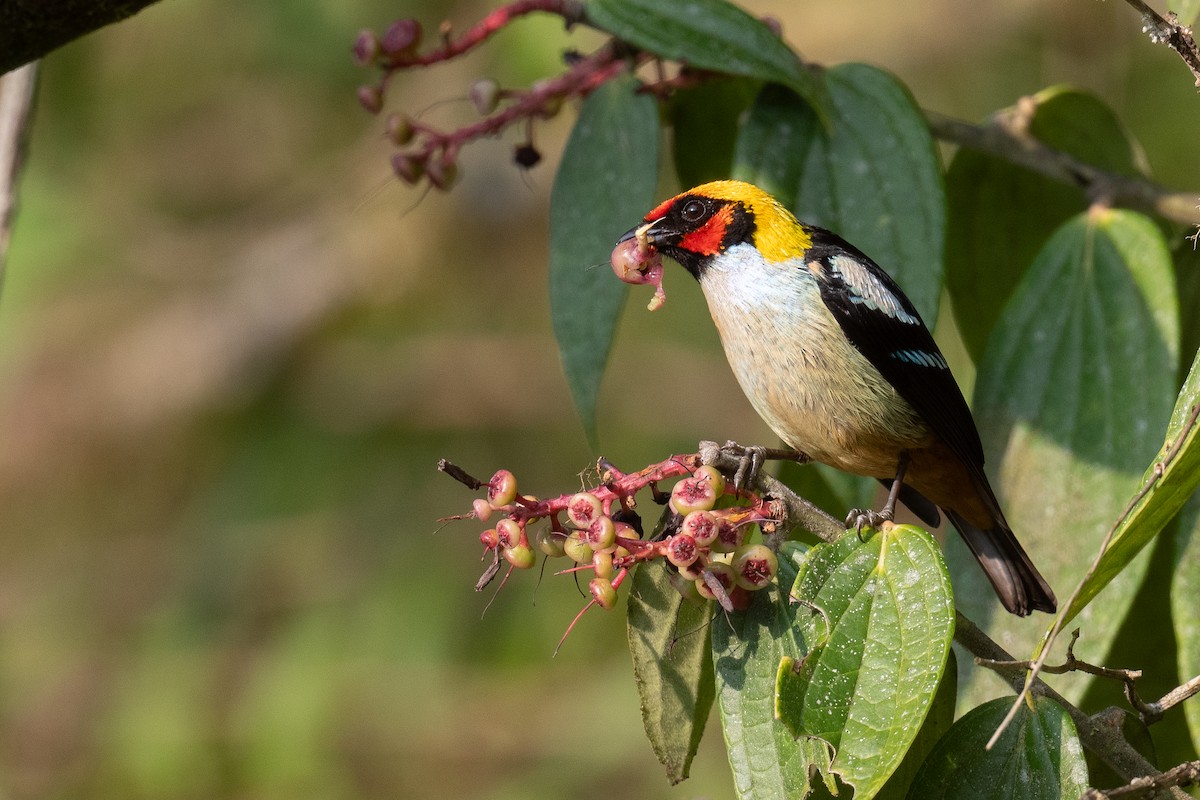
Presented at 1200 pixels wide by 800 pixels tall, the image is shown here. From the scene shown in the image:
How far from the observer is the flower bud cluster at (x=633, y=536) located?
159 centimetres

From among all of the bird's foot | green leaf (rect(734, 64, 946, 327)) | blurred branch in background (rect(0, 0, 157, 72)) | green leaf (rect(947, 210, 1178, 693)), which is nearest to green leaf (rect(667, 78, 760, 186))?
green leaf (rect(734, 64, 946, 327))

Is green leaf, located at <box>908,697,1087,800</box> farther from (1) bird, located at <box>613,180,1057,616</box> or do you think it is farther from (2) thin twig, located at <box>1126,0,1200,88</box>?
(2) thin twig, located at <box>1126,0,1200,88</box>

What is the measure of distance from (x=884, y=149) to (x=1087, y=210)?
52 centimetres

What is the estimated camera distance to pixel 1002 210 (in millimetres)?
2881

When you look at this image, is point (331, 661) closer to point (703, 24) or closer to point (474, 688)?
point (474, 688)

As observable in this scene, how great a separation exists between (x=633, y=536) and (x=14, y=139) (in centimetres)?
176

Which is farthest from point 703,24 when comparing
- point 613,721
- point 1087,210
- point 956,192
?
point 613,721

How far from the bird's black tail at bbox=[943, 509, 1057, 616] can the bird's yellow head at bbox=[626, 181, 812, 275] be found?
736 mm

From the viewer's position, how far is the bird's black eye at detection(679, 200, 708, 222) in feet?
8.71

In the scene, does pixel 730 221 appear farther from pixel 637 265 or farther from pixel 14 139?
pixel 14 139

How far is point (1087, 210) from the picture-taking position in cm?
271

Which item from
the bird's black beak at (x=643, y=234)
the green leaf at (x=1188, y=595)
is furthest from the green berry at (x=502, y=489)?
the green leaf at (x=1188, y=595)

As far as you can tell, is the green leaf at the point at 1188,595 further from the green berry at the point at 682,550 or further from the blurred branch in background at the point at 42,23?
the blurred branch in background at the point at 42,23

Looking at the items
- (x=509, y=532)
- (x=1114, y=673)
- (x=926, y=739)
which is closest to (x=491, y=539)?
(x=509, y=532)
